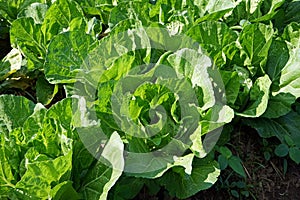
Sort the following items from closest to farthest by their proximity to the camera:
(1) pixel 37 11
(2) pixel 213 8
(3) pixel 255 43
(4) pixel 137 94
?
(4) pixel 137 94 → (3) pixel 255 43 → (2) pixel 213 8 → (1) pixel 37 11

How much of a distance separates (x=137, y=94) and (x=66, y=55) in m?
0.45

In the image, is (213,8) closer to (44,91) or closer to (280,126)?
(280,126)

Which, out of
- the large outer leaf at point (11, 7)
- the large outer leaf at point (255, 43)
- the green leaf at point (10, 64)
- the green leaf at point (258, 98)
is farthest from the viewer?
the large outer leaf at point (11, 7)

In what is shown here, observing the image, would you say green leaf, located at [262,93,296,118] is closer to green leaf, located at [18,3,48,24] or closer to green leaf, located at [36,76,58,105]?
green leaf, located at [36,76,58,105]

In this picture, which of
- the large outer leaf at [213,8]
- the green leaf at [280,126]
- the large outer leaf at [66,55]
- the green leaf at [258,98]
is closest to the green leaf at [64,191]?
the large outer leaf at [66,55]

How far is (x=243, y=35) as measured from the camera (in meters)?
2.31

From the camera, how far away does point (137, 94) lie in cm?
203

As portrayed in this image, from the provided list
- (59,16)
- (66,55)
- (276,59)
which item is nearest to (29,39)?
(59,16)

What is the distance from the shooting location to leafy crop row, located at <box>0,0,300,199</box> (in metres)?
1.86

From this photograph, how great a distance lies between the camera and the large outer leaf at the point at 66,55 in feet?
7.45

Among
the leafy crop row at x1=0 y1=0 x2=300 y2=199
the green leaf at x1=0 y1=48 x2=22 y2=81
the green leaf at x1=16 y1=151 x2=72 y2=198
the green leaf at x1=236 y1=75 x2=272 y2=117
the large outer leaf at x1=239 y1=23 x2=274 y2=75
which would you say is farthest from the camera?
the green leaf at x1=0 y1=48 x2=22 y2=81

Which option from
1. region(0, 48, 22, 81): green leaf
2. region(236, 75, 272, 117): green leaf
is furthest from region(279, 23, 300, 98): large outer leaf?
region(0, 48, 22, 81): green leaf

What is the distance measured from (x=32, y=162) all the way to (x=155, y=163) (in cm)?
48

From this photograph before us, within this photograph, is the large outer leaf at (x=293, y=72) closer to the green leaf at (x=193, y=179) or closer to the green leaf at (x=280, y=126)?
the green leaf at (x=280, y=126)
